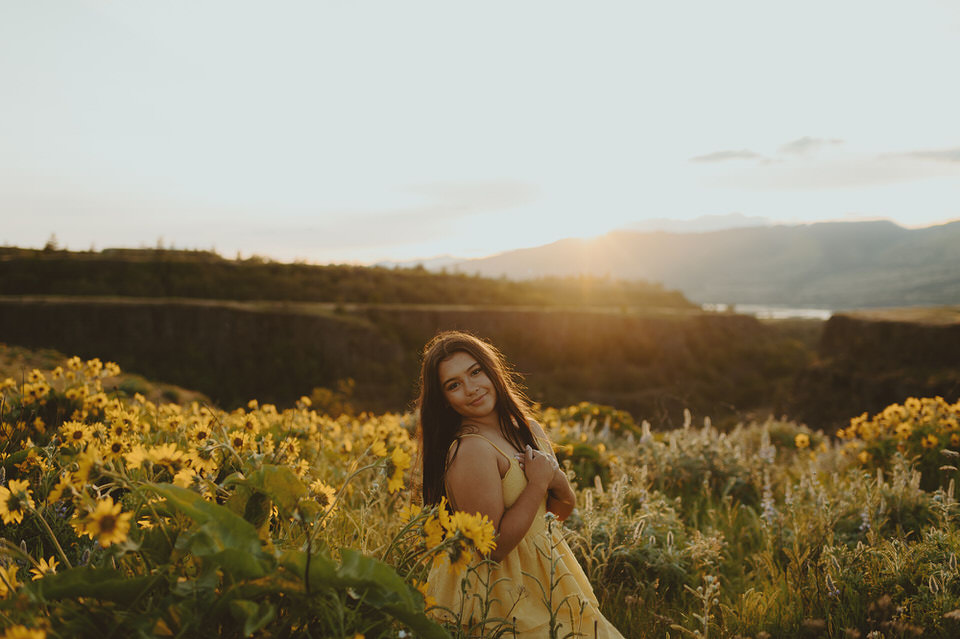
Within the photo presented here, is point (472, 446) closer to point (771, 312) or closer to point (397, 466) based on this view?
point (397, 466)

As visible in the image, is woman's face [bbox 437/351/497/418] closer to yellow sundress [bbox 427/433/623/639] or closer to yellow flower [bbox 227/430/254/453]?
yellow sundress [bbox 427/433/623/639]

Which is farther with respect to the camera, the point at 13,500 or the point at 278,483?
the point at 278,483

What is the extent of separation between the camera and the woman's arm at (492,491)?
2191 mm

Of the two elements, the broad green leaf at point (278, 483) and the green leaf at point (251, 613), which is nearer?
the green leaf at point (251, 613)

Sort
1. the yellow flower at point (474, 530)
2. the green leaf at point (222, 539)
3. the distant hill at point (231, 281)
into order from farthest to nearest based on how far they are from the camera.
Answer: the distant hill at point (231, 281)
the yellow flower at point (474, 530)
the green leaf at point (222, 539)

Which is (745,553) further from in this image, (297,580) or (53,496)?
(53,496)

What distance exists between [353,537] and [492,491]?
1157 millimetres

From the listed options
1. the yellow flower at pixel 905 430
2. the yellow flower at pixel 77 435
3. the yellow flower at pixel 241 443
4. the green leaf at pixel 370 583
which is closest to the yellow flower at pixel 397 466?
the green leaf at pixel 370 583

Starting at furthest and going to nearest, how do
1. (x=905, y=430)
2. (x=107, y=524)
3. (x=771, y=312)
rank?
1. (x=771, y=312)
2. (x=905, y=430)
3. (x=107, y=524)

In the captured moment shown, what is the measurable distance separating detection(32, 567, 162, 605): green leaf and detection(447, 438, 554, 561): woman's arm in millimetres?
1061

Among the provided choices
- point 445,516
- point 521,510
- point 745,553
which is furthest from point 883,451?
point 445,516

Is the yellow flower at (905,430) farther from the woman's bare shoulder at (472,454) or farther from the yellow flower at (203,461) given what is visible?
the yellow flower at (203,461)

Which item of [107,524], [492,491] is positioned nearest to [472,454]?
[492,491]

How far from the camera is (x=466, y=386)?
102 inches
